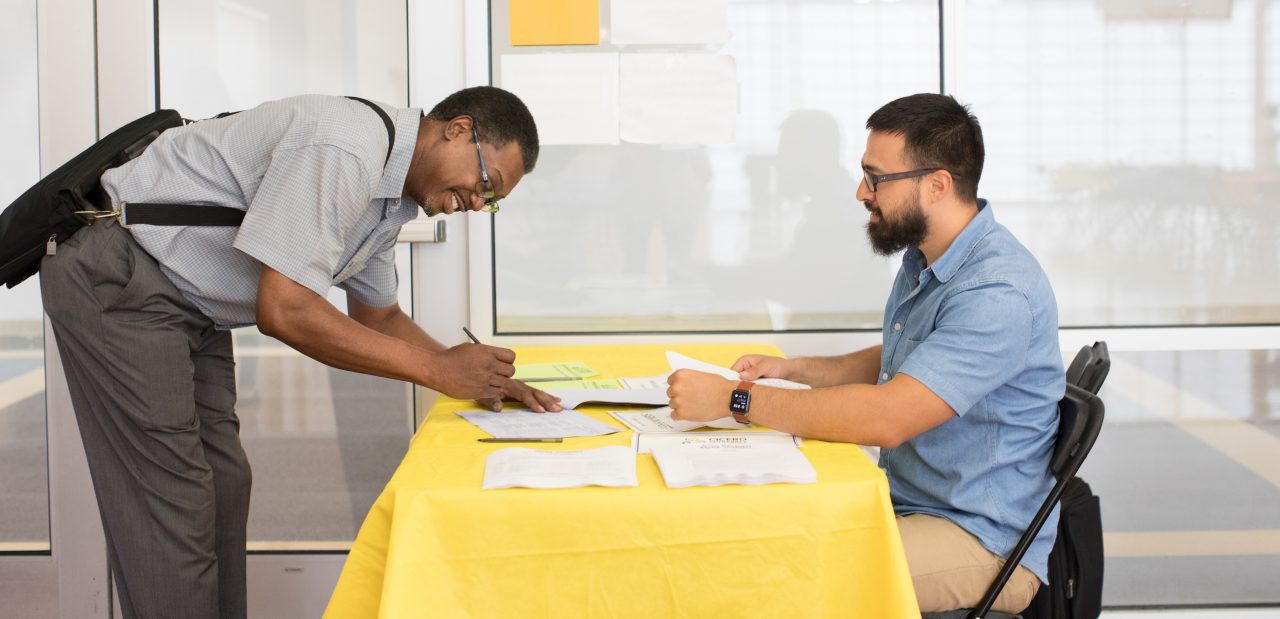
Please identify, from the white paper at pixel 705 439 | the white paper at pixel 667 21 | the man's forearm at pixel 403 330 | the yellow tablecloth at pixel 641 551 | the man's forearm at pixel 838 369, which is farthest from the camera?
the white paper at pixel 667 21

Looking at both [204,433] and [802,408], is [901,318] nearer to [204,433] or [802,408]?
[802,408]

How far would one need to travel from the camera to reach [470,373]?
1.91m

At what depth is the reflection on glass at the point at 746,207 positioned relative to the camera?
2.87 m

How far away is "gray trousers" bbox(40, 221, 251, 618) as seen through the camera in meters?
1.91

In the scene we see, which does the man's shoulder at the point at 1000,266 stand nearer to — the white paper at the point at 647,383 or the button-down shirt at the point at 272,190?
the white paper at the point at 647,383

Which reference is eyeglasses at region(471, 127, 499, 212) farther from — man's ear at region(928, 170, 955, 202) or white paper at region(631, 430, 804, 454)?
man's ear at region(928, 170, 955, 202)

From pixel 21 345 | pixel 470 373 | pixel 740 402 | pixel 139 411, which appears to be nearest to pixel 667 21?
pixel 470 373

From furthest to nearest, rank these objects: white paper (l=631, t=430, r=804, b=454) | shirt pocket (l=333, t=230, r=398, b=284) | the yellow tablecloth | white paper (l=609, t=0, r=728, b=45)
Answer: white paper (l=609, t=0, r=728, b=45) < shirt pocket (l=333, t=230, r=398, b=284) < white paper (l=631, t=430, r=804, b=454) < the yellow tablecloth

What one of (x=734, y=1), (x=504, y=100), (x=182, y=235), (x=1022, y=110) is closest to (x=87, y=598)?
(x=182, y=235)

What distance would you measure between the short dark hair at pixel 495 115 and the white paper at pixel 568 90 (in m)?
0.83

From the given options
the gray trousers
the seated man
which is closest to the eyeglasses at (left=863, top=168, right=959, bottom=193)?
the seated man

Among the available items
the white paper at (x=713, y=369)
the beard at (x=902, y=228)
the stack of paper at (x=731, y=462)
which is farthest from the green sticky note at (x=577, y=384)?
the beard at (x=902, y=228)

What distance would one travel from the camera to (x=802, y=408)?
5.60 feet

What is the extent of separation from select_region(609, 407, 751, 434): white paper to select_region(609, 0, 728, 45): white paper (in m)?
1.31
